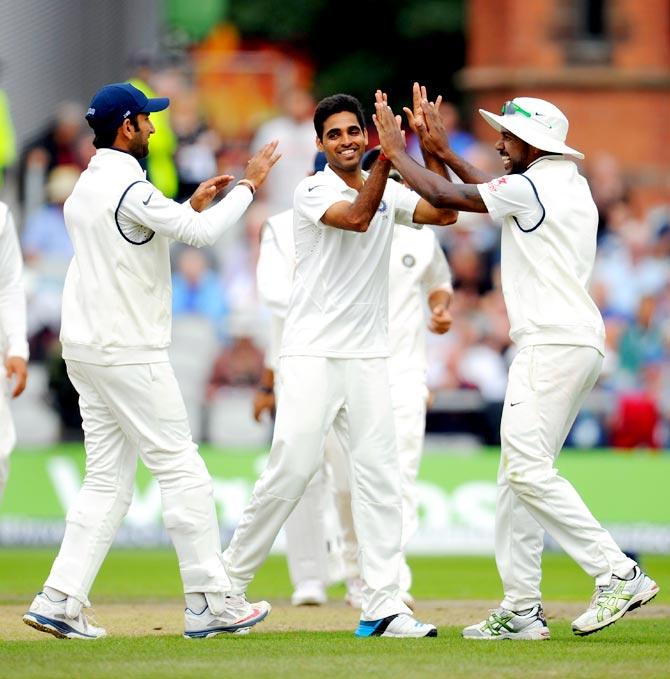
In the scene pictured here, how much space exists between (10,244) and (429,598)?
3.55 m

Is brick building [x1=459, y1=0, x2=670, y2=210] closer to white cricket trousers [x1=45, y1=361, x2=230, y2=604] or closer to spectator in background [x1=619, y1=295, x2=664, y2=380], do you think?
spectator in background [x1=619, y1=295, x2=664, y2=380]

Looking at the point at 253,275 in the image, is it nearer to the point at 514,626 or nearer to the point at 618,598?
the point at 514,626

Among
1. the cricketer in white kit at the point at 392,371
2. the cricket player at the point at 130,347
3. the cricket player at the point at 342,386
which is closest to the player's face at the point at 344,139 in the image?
the cricket player at the point at 342,386

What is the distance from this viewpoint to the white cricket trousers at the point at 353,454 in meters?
9.39

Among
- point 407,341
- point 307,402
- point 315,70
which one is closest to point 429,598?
point 407,341

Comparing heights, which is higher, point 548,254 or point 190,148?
point 548,254

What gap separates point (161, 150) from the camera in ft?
66.8

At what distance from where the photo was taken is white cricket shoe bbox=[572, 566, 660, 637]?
9031 mm

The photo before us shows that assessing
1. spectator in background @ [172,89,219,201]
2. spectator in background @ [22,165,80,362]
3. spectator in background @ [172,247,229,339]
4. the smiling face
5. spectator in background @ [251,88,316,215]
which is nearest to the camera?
the smiling face

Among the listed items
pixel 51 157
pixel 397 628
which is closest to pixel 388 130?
pixel 397 628

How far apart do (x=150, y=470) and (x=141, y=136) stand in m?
1.60

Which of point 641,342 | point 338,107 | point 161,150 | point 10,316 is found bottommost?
point 641,342

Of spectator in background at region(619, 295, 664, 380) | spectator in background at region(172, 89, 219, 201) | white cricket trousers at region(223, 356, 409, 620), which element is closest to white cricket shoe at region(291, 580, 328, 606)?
white cricket trousers at region(223, 356, 409, 620)

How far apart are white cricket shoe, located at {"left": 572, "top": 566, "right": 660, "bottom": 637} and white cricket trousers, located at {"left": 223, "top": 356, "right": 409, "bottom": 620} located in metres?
0.91
